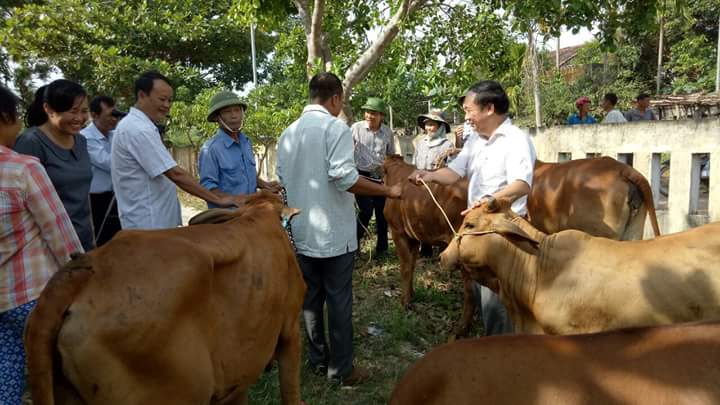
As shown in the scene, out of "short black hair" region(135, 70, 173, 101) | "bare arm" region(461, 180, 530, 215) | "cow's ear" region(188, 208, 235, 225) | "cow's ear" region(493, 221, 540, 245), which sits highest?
"short black hair" region(135, 70, 173, 101)

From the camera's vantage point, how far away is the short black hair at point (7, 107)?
2348 millimetres

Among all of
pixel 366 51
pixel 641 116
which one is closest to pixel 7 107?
pixel 366 51

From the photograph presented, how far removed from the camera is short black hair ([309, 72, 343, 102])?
371cm

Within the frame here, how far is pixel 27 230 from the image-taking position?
2.36m

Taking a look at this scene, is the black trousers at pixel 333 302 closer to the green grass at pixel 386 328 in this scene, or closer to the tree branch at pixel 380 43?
the green grass at pixel 386 328

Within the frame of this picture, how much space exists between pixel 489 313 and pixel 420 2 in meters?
4.69

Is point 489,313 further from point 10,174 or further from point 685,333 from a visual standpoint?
point 10,174

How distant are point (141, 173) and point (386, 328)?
102 inches

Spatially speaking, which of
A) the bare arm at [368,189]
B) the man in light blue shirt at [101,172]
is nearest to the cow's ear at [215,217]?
the bare arm at [368,189]

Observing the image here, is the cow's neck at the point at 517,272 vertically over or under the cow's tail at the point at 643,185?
under

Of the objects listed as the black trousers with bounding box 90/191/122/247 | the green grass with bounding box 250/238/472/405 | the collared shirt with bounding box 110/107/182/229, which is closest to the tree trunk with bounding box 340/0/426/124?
the green grass with bounding box 250/238/472/405

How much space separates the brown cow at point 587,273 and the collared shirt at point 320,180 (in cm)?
82

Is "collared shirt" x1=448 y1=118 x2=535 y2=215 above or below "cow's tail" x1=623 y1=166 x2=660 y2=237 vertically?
above

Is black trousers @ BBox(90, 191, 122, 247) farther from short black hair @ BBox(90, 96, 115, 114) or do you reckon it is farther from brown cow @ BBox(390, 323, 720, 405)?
brown cow @ BBox(390, 323, 720, 405)
